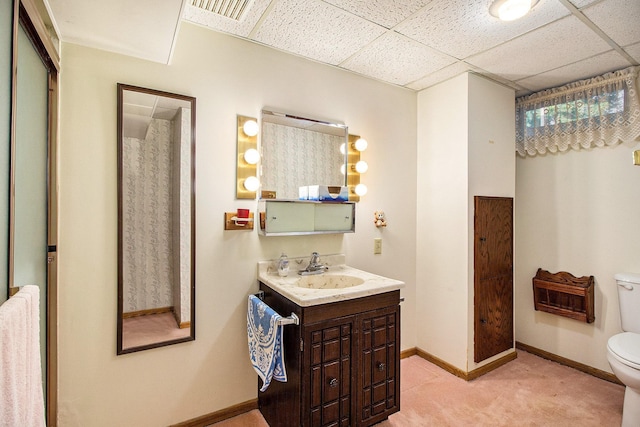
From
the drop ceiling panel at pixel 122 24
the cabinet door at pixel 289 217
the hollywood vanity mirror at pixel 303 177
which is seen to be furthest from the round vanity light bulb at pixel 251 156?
the drop ceiling panel at pixel 122 24

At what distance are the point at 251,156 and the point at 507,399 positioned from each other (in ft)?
7.96

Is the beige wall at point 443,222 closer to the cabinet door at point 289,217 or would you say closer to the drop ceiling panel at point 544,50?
the drop ceiling panel at point 544,50

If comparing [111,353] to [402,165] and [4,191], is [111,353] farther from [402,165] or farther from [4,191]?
[402,165]

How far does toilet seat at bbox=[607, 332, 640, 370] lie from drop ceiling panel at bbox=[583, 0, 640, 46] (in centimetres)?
189

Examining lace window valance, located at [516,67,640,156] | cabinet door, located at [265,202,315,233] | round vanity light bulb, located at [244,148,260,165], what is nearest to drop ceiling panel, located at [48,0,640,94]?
lace window valance, located at [516,67,640,156]

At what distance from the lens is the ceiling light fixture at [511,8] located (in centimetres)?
158

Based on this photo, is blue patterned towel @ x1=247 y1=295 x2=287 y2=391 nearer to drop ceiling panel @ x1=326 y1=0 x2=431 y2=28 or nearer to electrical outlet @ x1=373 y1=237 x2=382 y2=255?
electrical outlet @ x1=373 y1=237 x2=382 y2=255

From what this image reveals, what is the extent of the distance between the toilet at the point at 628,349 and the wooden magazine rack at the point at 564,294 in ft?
0.78

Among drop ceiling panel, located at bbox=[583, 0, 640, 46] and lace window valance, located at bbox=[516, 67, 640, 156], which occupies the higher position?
drop ceiling panel, located at bbox=[583, 0, 640, 46]

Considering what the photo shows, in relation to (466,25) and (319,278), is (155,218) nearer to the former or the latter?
(319,278)

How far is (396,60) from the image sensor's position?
7.45ft

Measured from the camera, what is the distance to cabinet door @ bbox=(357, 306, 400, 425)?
5.93 feet

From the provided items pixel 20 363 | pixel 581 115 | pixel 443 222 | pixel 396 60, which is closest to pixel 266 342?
pixel 20 363

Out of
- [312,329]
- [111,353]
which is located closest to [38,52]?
[111,353]
